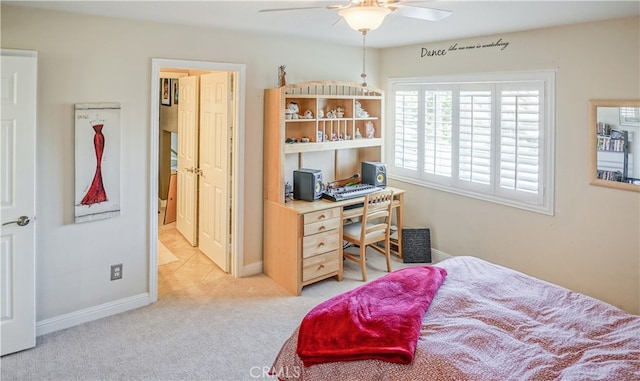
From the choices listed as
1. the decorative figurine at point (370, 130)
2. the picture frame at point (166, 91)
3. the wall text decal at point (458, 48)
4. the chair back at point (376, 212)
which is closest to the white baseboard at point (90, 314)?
the chair back at point (376, 212)

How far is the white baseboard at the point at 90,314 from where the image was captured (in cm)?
329

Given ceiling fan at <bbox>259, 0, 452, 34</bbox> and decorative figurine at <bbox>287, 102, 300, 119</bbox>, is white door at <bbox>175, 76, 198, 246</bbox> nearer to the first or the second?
decorative figurine at <bbox>287, 102, 300, 119</bbox>

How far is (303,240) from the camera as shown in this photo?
402 centimetres

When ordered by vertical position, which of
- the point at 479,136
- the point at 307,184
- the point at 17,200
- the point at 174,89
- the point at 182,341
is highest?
the point at 174,89

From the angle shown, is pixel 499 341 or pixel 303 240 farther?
pixel 303 240

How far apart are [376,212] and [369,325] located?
244 centimetres

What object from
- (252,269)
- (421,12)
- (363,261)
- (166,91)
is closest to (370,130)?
(363,261)

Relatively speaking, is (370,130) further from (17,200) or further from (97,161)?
(17,200)

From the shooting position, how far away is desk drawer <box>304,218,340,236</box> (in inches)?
159

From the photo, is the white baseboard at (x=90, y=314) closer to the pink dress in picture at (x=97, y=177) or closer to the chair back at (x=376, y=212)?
the pink dress in picture at (x=97, y=177)

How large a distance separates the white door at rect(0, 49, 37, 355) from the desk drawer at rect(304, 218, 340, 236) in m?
2.12

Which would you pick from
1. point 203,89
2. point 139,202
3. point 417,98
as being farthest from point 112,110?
point 417,98

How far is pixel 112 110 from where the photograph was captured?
3436mm

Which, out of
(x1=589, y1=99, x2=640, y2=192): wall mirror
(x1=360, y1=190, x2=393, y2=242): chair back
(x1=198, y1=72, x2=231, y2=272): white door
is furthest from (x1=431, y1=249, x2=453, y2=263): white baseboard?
(x1=198, y1=72, x2=231, y2=272): white door
